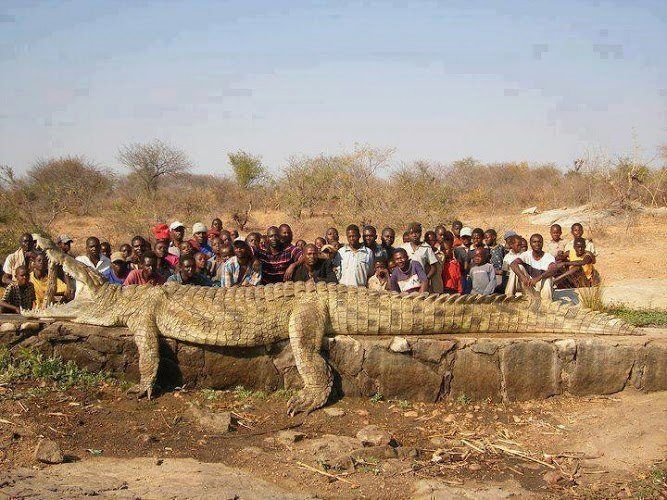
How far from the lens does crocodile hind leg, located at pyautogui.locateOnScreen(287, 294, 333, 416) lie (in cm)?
556

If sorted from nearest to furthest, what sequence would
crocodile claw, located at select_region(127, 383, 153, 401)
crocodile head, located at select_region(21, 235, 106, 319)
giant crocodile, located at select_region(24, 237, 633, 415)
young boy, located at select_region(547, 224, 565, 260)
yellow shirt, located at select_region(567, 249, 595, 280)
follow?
crocodile claw, located at select_region(127, 383, 153, 401), giant crocodile, located at select_region(24, 237, 633, 415), crocodile head, located at select_region(21, 235, 106, 319), yellow shirt, located at select_region(567, 249, 595, 280), young boy, located at select_region(547, 224, 565, 260)

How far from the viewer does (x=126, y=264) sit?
7.38 m

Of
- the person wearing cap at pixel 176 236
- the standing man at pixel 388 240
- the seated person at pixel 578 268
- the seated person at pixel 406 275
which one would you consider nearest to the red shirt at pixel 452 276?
the standing man at pixel 388 240

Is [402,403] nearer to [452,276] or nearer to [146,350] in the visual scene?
[146,350]

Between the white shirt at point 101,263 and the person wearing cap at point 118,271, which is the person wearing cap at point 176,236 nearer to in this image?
the white shirt at point 101,263

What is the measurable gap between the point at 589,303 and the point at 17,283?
7.09 m

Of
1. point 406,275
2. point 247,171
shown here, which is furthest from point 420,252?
point 247,171

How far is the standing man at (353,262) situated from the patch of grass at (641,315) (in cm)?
333

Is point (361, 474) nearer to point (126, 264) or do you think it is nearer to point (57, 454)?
point (57, 454)

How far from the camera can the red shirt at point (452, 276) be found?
25.8ft

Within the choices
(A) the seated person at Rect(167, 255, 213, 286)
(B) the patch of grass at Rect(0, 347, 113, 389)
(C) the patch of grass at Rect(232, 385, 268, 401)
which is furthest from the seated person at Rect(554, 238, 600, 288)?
(B) the patch of grass at Rect(0, 347, 113, 389)

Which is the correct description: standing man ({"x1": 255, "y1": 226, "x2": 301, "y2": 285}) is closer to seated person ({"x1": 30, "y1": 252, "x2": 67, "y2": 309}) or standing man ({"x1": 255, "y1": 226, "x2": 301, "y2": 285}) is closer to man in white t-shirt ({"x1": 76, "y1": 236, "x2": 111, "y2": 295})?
man in white t-shirt ({"x1": 76, "y1": 236, "x2": 111, "y2": 295})

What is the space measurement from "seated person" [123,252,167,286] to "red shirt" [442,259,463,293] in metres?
3.49

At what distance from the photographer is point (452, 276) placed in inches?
310
